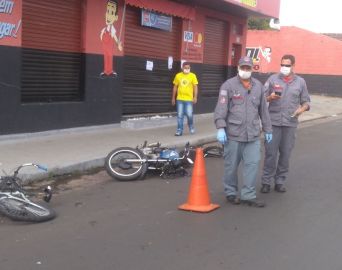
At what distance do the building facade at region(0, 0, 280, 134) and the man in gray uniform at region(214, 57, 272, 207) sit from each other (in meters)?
5.56

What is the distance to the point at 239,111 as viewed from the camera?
7.48m

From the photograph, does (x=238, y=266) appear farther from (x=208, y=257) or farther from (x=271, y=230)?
(x=271, y=230)

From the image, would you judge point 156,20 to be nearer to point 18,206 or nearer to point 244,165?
point 244,165

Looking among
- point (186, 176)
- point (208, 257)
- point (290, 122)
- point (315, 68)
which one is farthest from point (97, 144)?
point (315, 68)

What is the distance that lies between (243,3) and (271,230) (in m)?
13.7

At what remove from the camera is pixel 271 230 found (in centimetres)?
632

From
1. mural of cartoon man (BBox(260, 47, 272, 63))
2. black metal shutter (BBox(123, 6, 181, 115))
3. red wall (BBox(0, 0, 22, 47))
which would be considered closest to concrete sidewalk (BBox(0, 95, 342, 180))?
black metal shutter (BBox(123, 6, 181, 115))

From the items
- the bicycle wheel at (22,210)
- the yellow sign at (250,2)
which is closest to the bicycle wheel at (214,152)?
the bicycle wheel at (22,210)

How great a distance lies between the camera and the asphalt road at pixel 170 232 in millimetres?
5230

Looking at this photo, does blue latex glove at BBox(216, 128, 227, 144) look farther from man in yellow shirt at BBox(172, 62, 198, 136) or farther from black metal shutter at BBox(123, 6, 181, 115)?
black metal shutter at BBox(123, 6, 181, 115)

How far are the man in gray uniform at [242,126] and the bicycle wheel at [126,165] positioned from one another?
6.21 ft

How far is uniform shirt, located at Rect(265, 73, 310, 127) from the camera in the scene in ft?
27.2

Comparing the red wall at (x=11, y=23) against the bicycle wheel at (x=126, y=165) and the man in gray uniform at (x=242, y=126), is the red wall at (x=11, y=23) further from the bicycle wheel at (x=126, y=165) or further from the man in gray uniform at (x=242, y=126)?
the man in gray uniform at (x=242, y=126)

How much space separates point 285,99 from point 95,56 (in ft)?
22.2
